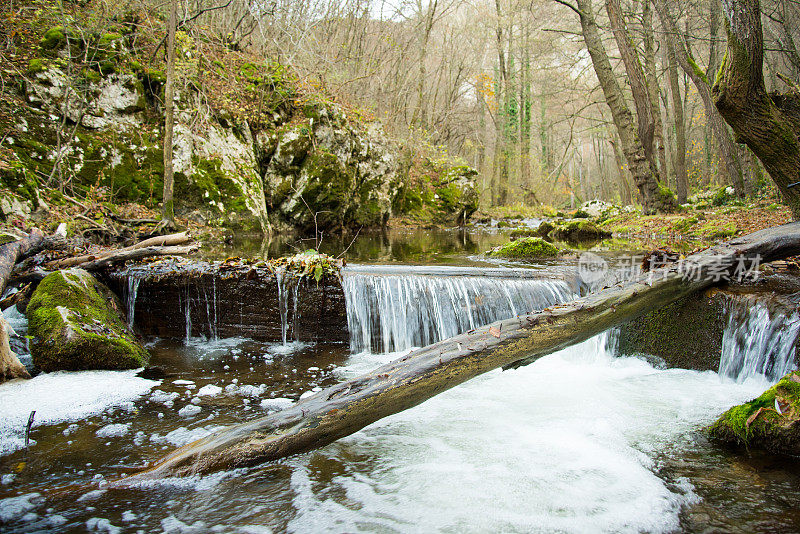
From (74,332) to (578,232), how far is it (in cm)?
1348

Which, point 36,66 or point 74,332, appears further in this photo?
point 36,66

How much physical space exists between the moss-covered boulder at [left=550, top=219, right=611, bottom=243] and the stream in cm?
922

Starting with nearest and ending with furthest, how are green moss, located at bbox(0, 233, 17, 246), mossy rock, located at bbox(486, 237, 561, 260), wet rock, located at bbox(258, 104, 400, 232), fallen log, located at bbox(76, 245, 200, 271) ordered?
green moss, located at bbox(0, 233, 17, 246) < fallen log, located at bbox(76, 245, 200, 271) < mossy rock, located at bbox(486, 237, 561, 260) < wet rock, located at bbox(258, 104, 400, 232)

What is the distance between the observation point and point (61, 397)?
13.1 ft

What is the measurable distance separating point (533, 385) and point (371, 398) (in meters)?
2.67

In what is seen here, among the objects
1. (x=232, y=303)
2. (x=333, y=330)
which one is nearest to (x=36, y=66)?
(x=232, y=303)

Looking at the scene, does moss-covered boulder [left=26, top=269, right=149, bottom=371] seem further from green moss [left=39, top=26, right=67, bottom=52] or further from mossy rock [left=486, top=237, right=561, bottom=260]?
green moss [left=39, top=26, right=67, bottom=52]

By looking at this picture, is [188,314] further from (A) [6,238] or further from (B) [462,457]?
(B) [462,457]

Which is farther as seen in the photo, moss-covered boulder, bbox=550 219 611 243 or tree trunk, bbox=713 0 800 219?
moss-covered boulder, bbox=550 219 611 243

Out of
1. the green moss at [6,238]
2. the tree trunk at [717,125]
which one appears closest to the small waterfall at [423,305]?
the green moss at [6,238]

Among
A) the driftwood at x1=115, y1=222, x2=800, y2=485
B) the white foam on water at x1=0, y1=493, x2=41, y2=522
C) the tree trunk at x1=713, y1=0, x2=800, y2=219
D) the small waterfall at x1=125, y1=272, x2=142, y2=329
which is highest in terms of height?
the tree trunk at x1=713, y1=0, x2=800, y2=219

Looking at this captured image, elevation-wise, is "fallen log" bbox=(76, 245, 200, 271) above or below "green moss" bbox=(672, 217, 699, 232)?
below

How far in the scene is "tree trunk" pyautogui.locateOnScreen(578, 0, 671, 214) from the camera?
12.8 meters

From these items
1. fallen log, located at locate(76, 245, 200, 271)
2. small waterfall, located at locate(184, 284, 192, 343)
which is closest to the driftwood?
small waterfall, located at locate(184, 284, 192, 343)
